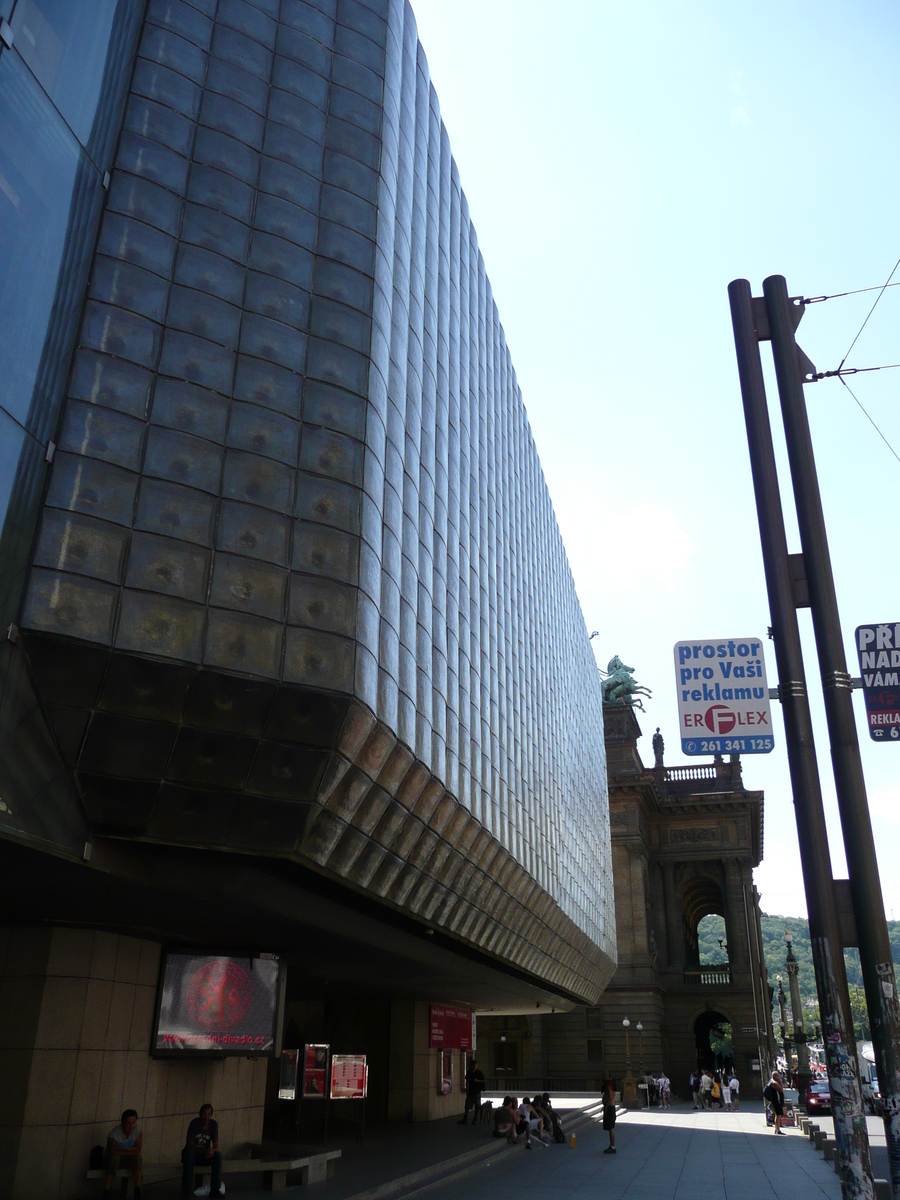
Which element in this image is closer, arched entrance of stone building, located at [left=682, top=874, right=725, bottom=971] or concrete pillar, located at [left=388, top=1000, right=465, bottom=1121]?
concrete pillar, located at [left=388, top=1000, right=465, bottom=1121]

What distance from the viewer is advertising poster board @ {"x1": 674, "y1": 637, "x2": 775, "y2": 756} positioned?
1226 cm

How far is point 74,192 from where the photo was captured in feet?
47.6

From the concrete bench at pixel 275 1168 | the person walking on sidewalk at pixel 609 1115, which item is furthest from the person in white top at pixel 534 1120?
the concrete bench at pixel 275 1168

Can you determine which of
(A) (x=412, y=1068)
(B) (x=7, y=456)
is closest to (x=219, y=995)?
(B) (x=7, y=456)

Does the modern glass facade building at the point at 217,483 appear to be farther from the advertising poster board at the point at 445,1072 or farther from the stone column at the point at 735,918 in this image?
the stone column at the point at 735,918

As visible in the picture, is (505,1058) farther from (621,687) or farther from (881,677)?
(881,677)

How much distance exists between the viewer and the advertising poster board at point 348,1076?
29.1m

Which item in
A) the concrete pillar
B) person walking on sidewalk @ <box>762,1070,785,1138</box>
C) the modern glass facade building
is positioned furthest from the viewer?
person walking on sidewalk @ <box>762,1070,785,1138</box>

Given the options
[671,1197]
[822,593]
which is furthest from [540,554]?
[822,593]

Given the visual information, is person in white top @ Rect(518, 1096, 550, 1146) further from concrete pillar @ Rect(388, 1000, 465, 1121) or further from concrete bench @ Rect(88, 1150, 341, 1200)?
concrete bench @ Rect(88, 1150, 341, 1200)

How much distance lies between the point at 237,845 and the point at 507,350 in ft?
89.9

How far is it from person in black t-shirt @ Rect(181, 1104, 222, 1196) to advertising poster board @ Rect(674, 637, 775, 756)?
11190mm

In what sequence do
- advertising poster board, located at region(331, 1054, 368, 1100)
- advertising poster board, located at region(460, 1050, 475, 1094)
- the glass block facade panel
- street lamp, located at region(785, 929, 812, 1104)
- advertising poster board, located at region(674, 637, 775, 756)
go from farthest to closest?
street lamp, located at region(785, 929, 812, 1104) → advertising poster board, located at region(460, 1050, 475, 1094) → advertising poster board, located at region(331, 1054, 368, 1100) → the glass block facade panel → advertising poster board, located at region(674, 637, 775, 756)

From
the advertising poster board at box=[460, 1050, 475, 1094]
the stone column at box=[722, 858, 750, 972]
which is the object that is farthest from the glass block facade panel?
the stone column at box=[722, 858, 750, 972]
